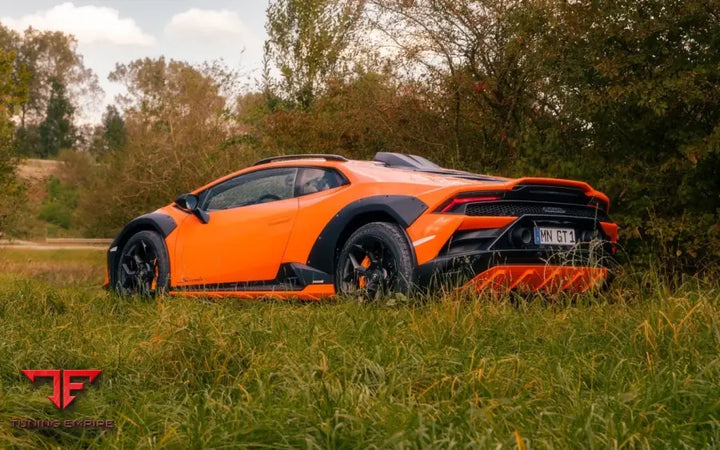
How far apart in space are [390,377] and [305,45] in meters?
18.6

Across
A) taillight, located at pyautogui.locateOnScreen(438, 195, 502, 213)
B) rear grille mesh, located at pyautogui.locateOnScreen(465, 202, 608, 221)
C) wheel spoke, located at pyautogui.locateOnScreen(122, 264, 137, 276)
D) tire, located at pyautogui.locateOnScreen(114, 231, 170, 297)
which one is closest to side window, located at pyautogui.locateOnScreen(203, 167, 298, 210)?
tire, located at pyautogui.locateOnScreen(114, 231, 170, 297)

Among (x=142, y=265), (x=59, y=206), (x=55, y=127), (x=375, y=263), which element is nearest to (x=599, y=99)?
(x=375, y=263)

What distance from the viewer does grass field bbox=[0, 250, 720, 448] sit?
300cm

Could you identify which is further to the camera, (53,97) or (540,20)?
(53,97)

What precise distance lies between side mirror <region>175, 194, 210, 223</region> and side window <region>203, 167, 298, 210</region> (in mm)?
136

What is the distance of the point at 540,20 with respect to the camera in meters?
10.8


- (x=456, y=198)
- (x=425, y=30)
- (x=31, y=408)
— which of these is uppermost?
(x=425, y=30)

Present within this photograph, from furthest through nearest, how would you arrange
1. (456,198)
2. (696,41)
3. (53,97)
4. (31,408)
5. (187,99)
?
(53,97) → (187,99) → (696,41) → (456,198) → (31,408)

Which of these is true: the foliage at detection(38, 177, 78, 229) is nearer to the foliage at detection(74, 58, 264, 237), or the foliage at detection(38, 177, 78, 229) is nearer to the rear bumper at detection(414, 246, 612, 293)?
the foliage at detection(74, 58, 264, 237)

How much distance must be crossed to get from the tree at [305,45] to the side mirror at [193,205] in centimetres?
1164

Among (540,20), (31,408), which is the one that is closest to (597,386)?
(31,408)

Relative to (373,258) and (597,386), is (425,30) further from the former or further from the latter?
(597,386)

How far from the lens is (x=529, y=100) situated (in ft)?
41.8

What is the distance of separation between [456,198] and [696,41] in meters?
4.92
